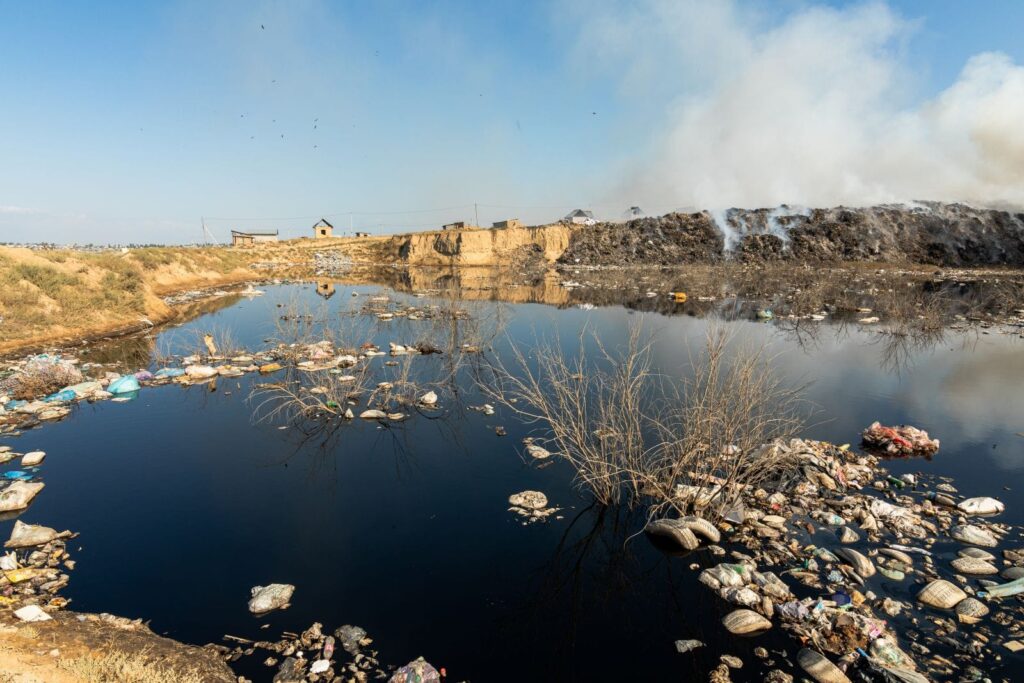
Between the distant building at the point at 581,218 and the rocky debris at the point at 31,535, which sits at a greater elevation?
the distant building at the point at 581,218

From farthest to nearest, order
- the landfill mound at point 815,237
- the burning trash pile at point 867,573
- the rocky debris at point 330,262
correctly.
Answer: the rocky debris at point 330,262
the landfill mound at point 815,237
the burning trash pile at point 867,573

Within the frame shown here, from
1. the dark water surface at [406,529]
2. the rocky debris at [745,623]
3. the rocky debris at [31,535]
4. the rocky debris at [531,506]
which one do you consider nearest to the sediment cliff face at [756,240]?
the dark water surface at [406,529]

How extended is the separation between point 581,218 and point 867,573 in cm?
5567

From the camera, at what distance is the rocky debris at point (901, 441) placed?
6.58 m

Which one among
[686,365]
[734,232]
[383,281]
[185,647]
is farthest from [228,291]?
[734,232]

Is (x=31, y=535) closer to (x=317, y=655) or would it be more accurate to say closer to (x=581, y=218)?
(x=317, y=655)

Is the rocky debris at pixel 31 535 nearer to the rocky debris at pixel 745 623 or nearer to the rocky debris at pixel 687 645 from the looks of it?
the rocky debris at pixel 687 645

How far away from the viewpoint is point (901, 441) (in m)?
6.62

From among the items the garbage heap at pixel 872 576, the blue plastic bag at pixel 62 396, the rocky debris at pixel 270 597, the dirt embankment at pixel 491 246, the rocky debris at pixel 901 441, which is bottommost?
the rocky debris at pixel 270 597

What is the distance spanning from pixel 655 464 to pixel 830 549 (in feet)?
6.92

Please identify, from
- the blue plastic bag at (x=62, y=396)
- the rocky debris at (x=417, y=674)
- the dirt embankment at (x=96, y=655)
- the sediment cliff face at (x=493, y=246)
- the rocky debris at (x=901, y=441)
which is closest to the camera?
the dirt embankment at (x=96, y=655)

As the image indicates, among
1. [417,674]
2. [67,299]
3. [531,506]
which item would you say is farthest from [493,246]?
[417,674]

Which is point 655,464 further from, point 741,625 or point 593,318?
point 593,318

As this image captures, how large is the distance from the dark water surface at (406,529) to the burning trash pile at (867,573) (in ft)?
1.07
